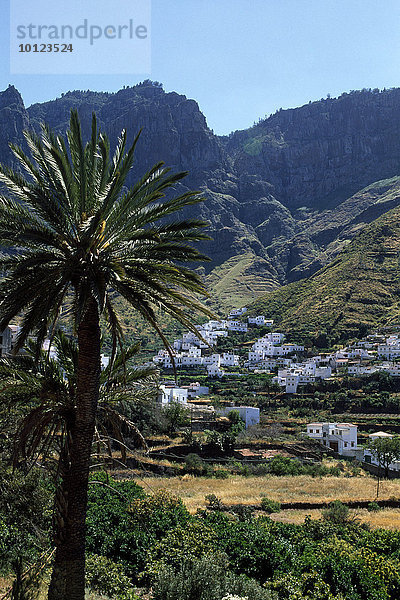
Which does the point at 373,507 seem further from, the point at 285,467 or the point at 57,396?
the point at 57,396

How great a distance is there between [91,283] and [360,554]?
10.4 metres

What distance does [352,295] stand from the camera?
89.6 m

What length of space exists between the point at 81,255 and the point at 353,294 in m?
87.3

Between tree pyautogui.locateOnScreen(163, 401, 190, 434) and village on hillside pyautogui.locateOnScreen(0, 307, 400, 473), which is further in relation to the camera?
village on hillside pyautogui.locateOnScreen(0, 307, 400, 473)

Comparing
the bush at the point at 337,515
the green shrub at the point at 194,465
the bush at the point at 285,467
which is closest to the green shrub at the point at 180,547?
the bush at the point at 337,515

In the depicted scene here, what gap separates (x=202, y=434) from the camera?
124 ft

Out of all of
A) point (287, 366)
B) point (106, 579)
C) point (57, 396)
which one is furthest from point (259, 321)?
point (57, 396)

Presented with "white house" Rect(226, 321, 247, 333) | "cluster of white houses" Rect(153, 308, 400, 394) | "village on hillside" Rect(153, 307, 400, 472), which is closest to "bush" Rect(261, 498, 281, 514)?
"village on hillside" Rect(153, 307, 400, 472)

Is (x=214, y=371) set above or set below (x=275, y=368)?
below

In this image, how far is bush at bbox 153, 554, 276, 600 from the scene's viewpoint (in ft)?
28.0

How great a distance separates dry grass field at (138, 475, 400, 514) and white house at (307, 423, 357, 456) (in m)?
13.6

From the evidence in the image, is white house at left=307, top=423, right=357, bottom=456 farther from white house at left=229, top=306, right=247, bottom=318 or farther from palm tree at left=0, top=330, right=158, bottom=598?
white house at left=229, top=306, right=247, bottom=318

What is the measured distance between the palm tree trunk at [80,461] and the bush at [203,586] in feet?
7.01

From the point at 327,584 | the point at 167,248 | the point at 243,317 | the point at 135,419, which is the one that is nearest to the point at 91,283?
the point at 167,248
